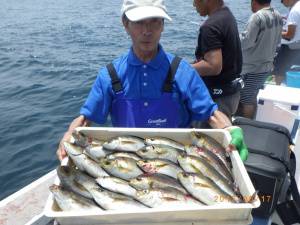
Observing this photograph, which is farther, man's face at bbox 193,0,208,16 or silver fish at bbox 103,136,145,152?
man's face at bbox 193,0,208,16

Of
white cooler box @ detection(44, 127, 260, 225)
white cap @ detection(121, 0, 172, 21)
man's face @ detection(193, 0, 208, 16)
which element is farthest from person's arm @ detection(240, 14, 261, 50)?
white cooler box @ detection(44, 127, 260, 225)

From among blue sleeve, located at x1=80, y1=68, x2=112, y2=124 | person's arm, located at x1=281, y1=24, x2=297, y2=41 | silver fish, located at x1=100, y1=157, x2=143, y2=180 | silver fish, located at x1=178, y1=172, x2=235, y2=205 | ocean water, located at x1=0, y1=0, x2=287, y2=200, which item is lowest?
ocean water, located at x1=0, y1=0, x2=287, y2=200

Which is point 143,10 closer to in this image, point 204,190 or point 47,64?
point 204,190

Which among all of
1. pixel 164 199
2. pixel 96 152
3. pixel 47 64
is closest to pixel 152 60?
pixel 96 152

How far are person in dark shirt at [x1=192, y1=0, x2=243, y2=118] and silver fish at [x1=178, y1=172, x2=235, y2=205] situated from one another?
248 cm

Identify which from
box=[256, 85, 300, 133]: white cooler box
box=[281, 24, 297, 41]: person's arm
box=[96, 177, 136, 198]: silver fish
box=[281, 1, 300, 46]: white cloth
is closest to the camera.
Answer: box=[96, 177, 136, 198]: silver fish

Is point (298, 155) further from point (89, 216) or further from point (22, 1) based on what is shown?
point (22, 1)

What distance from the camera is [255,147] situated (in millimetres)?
3701

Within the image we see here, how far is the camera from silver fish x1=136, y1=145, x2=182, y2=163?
2.65 metres

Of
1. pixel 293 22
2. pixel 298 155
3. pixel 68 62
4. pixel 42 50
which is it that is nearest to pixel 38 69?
pixel 68 62

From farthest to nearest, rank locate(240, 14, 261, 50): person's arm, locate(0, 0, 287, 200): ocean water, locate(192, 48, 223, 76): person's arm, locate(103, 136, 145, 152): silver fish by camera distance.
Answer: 1. locate(0, 0, 287, 200): ocean water
2. locate(240, 14, 261, 50): person's arm
3. locate(192, 48, 223, 76): person's arm
4. locate(103, 136, 145, 152): silver fish

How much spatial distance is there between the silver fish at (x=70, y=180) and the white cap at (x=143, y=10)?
1.18m

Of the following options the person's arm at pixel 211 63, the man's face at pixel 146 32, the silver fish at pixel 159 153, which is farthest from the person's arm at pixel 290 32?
the silver fish at pixel 159 153

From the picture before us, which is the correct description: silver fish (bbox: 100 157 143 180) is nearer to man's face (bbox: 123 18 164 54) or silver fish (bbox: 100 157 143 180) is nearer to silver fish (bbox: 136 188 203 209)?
silver fish (bbox: 136 188 203 209)
